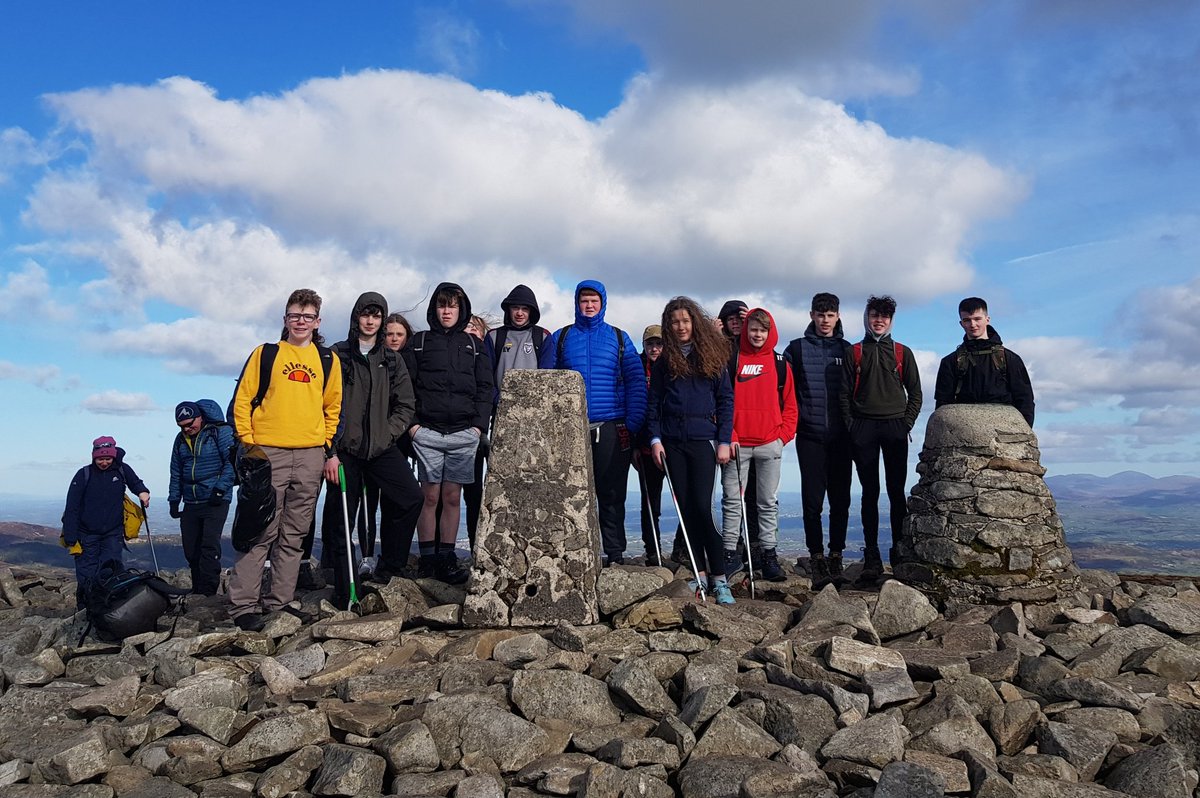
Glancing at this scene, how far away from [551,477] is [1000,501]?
15.0ft

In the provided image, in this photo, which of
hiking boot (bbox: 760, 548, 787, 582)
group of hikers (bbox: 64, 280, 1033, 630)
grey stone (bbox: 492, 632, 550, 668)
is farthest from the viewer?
hiking boot (bbox: 760, 548, 787, 582)

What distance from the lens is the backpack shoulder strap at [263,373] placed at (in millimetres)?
7438

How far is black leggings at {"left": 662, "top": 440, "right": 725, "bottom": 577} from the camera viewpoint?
7828 mm

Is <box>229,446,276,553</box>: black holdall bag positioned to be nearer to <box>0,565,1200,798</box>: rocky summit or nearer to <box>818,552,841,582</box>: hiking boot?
<box>0,565,1200,798</box>: rocky summit

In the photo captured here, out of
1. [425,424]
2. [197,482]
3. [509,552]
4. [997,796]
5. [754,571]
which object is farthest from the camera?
[197,482]

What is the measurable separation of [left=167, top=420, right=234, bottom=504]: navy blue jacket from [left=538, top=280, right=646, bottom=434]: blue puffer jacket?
459cm

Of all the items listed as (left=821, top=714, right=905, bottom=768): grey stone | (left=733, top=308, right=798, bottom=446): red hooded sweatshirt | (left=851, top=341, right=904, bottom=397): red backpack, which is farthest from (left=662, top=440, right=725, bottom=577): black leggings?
(left=821, top=714, right=905, bottom=768): grey stone

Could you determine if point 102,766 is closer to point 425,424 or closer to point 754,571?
point 425,424

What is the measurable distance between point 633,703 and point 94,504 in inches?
339

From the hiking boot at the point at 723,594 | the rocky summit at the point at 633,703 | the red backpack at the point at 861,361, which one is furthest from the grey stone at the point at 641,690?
the red backpack at the point at 861,361

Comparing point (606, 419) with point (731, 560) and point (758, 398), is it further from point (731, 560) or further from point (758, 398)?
point (731, 560)

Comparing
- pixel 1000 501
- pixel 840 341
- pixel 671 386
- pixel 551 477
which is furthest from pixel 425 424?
pixel 1000 501

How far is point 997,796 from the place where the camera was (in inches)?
183

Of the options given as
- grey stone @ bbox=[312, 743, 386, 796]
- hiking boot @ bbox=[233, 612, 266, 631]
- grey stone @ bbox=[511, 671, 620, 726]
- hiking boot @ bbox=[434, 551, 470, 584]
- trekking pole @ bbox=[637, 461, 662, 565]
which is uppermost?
trekking pole @ bbox=[637, 461, 662, 565]
